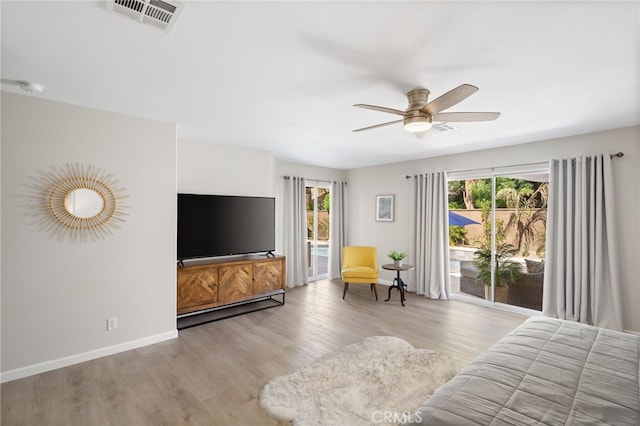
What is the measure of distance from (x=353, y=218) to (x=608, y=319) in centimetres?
443

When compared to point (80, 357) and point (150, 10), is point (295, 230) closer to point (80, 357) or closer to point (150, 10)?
point (80, 357)

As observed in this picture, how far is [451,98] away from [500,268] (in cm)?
376

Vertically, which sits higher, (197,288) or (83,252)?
(83,252)

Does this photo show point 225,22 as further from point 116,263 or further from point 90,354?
point 90,354

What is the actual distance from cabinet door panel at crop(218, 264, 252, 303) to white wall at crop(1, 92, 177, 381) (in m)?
0.65

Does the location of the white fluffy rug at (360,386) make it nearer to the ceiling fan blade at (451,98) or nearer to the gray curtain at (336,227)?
the ceiling fan blade at (451,98)

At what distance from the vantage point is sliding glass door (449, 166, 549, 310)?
4383mm

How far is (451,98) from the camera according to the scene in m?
2.02

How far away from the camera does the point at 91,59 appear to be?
80.6 inches

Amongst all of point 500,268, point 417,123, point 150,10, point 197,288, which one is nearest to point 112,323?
point 197,288

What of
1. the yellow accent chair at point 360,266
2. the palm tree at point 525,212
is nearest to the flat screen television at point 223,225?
the yellow accent chair at point 360,266

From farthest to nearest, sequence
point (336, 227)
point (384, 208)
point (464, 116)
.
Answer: point (336, 227)
point (384, 208)
point (464, 116)

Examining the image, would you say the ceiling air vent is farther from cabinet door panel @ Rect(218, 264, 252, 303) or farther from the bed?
cabinet door panel @ Rect(218, 264, 252, 303)

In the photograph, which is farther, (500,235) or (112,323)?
(500,235)
